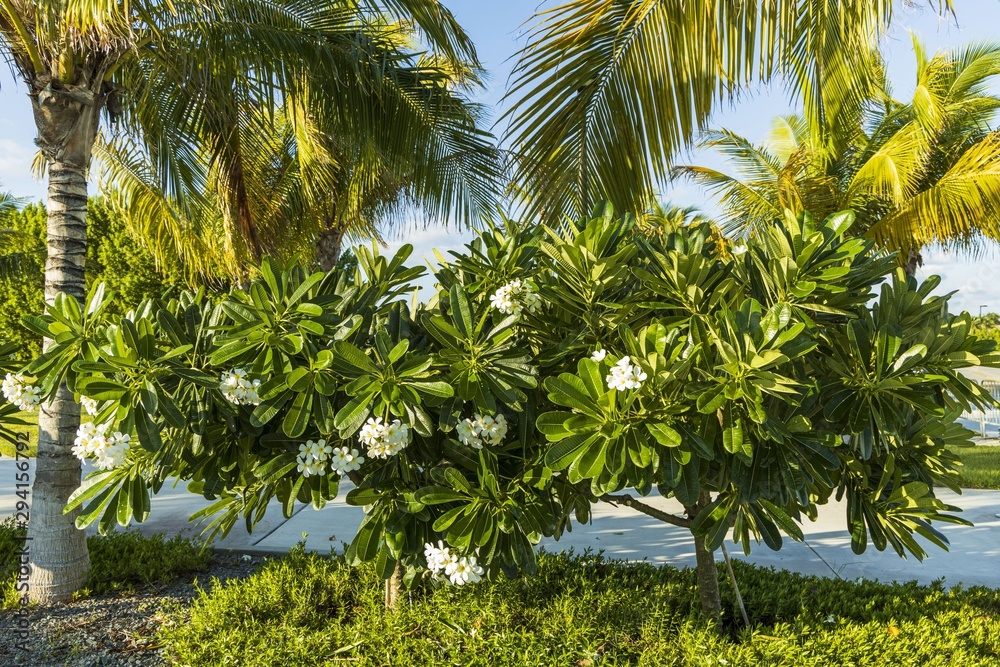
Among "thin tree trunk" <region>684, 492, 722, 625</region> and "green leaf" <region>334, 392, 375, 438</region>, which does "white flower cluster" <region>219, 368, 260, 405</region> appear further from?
"thin tree trunk" <region>684, 492, 722, 625</region>

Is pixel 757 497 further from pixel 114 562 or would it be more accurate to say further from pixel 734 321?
pixel 114 562

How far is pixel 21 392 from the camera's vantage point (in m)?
2.59

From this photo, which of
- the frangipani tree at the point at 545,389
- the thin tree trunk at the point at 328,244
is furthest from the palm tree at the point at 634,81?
the thin tree trunk at the point at 328,244

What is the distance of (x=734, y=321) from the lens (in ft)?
6.65

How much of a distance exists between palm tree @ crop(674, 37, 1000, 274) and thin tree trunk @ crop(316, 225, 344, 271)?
17.6 feet

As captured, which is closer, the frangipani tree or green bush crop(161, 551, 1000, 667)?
the frangipani tree

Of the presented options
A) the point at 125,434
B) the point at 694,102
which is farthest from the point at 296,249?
the point at 125,434

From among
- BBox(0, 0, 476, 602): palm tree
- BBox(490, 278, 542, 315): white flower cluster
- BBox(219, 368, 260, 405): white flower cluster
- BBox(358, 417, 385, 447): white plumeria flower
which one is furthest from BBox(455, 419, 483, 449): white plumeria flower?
BBox(0, 0, 476, 602): palm tree

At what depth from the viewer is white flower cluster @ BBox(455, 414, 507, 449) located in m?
2.36

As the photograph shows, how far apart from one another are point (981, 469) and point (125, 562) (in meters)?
9.83

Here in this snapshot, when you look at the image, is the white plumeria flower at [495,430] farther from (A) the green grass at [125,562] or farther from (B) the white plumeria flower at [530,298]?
(A) the green grass at [125,562]

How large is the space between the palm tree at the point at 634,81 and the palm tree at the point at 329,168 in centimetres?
138

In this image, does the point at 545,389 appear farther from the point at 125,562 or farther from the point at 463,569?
the point at 125,562

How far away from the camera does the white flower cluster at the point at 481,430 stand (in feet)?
7.74
